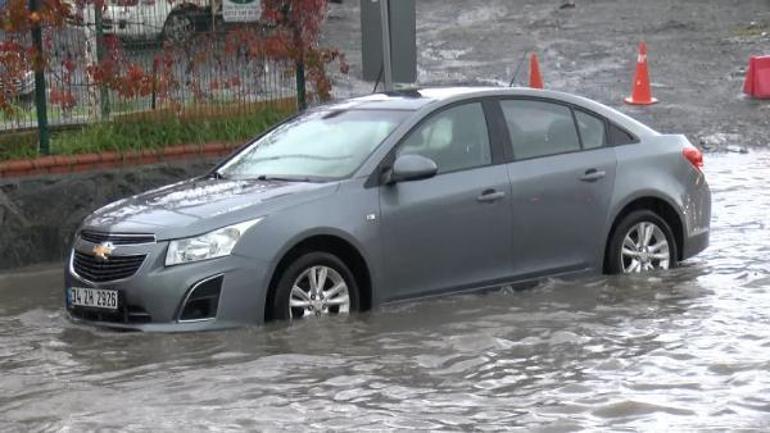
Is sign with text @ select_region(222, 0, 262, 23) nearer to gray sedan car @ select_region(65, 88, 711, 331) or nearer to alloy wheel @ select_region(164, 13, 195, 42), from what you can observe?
alloy wheel @ select_region(164, 13, 195, 42)

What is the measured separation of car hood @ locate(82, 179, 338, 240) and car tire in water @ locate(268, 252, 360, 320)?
39 cm

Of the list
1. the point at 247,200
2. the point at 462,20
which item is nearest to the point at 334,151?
the point at 247,200

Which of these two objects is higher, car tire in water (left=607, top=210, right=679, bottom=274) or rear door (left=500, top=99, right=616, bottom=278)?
rear door (left=500, top=99, right=616, bottom=278)

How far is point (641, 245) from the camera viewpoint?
1098cm

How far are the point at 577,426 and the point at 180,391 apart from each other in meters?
2.14

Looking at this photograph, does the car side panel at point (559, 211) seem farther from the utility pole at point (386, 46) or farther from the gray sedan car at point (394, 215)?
the utility pole at point (386, 46)

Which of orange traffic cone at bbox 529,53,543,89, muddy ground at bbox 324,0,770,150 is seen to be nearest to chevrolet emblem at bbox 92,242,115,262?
muddy ground at bbox 324,0,770,150

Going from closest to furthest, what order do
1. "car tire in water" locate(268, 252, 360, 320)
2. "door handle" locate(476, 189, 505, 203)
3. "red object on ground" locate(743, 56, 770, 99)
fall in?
"car tire in water" locate(268, 252, 360, 320), "door handle" locate(476, 189, 505, 203), "red object on ground" locate(743, 56, 770, 99)

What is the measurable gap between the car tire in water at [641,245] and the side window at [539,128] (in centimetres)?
70

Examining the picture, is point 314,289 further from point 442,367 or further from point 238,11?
point 238,11

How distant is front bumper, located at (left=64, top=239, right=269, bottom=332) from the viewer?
8.95m

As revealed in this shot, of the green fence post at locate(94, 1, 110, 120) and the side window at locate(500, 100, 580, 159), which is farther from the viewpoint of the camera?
the green fence post at locate(94, 1, 110, 120)

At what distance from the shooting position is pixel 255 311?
9.07 meters

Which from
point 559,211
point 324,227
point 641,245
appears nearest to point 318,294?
point 324,227
